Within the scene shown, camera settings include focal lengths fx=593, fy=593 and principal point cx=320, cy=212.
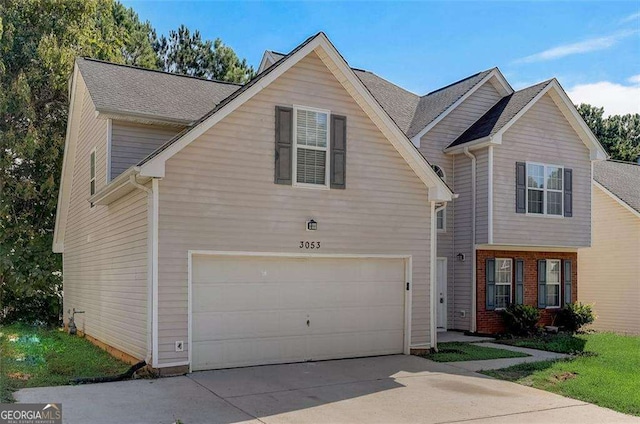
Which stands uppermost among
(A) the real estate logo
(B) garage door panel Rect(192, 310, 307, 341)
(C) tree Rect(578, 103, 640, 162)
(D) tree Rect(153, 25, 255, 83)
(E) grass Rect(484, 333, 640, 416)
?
(D) tree Rect(153, 25, 255, 83)

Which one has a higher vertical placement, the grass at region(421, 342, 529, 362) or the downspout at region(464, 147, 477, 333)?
the downspout at region(464, 147, 477, 333)

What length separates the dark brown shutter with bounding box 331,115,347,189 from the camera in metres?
11.7

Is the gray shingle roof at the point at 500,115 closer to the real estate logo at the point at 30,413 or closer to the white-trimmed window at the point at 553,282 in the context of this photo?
the white-trimmed window at the point at 553,282

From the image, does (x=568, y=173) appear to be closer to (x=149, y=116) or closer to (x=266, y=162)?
(x=266, y=162)

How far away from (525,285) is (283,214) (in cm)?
930

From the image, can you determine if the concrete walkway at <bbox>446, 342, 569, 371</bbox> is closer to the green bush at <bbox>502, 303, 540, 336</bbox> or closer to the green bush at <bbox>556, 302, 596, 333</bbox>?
the green bush at <bbox>502, 303, 540, 336</bbox>

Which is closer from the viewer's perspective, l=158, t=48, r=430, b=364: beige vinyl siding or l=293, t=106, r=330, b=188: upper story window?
l=158, t=48, r=430, b=364: beige vinyl siding

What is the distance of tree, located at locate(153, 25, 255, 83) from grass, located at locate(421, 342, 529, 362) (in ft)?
80.3

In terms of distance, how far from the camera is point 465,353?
12688mm

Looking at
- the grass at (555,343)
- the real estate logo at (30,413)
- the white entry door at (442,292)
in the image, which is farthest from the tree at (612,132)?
the real estate logo at (30,413)

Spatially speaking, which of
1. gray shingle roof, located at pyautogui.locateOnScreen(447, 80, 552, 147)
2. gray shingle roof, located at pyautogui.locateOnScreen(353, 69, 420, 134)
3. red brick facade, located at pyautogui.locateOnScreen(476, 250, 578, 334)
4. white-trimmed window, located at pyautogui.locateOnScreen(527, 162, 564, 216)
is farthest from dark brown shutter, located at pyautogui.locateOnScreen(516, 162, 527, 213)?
gray shingle roof, located at pyautogui.locateOnScreen(353, 69, 420, 134)

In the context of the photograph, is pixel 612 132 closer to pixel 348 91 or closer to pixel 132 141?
pixel 348 91

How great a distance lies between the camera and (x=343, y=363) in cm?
1131

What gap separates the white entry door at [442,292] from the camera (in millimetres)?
16859
